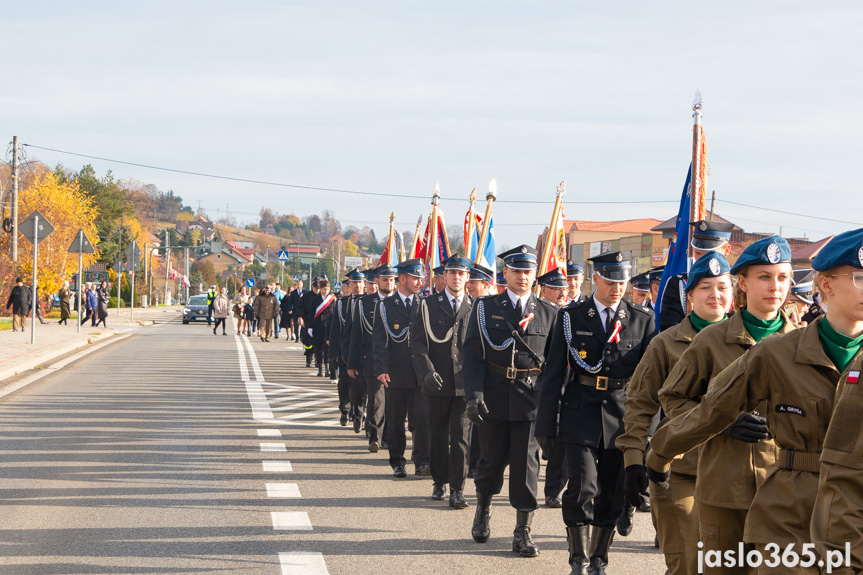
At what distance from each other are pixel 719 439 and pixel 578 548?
7.52 feet

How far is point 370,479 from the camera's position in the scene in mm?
9758

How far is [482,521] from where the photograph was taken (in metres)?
7.25

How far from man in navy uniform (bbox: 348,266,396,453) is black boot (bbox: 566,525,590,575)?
4839mm

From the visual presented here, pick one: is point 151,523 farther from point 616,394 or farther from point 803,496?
point 803,496

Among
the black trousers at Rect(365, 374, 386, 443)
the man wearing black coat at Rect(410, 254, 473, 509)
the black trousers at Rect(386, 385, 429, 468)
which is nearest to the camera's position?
the man wearing black coat at Rect(410, 254, 473, 509)

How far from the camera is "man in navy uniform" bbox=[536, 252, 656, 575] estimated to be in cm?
628

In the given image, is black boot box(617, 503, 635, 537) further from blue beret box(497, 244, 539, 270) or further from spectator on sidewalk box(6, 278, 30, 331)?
spectator on sidewalk box(6, 278, 30, 331)

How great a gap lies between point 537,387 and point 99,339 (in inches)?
1114

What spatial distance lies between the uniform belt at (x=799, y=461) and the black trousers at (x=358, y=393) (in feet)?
30.5

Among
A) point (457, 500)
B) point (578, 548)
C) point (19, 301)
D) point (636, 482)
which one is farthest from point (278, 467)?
point (19, 301)

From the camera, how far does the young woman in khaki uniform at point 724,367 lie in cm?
410

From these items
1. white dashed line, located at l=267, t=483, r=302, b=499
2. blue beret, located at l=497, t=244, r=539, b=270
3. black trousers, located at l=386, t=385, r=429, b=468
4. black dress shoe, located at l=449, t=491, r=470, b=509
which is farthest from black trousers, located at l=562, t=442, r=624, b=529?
black trousers, located at l=386, t=385, r=429, b=468

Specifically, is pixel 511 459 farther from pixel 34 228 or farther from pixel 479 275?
pixel 34 228

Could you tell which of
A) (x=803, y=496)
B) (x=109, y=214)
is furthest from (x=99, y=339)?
(x=109, y=214)
